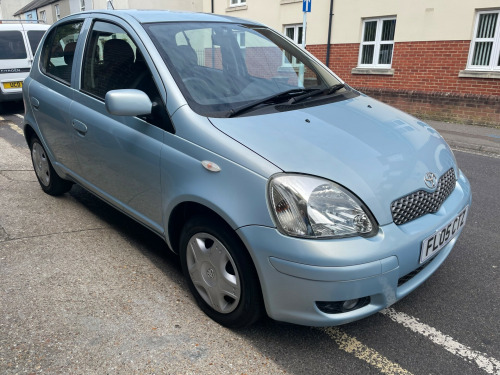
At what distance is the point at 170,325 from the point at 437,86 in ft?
34.2

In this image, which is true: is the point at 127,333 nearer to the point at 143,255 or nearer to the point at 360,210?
the point at 143,255

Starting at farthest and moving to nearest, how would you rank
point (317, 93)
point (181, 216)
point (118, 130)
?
point (317, 93), point (118, 130), point (181, 216)

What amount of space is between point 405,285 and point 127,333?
1583 millimetres

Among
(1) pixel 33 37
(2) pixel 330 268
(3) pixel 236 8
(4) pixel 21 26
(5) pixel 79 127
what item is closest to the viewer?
(2) pixel 330 268

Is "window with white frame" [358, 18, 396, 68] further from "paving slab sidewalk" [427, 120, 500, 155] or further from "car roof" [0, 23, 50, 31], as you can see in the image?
"car roof" [0, 23, 50, 31]

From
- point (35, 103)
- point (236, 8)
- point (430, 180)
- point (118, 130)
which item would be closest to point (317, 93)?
point (430, 180)

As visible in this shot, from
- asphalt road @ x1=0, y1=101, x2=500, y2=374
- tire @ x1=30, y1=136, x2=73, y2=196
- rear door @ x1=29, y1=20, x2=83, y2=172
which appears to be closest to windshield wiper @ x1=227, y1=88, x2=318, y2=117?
asphalt road @ x1=0, y1=101, x2=500, y2=374

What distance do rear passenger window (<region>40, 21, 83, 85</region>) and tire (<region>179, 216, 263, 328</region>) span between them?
207 centimetres

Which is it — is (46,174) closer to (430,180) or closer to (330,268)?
(330,268)

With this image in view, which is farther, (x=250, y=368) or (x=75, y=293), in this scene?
(x=75, y=293)

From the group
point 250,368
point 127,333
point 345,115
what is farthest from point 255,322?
point 345,115

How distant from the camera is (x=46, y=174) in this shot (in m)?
4.56

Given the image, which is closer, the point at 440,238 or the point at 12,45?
the point at 440,238

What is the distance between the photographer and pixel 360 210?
2096mm
